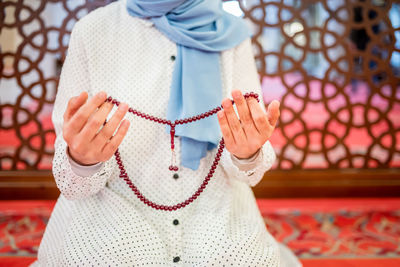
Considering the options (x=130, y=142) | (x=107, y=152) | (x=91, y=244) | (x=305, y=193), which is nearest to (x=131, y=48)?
(x=130, y=142)

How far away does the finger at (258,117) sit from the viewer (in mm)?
849

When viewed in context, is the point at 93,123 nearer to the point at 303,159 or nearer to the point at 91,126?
the point at 91,126

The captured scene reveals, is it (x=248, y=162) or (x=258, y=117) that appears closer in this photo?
(x=258, y=117)

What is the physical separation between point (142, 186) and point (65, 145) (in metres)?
0.26

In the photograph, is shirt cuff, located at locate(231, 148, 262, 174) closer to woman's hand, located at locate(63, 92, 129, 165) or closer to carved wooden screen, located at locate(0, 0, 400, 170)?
woman's hand, located at locate(63, 92, 129, 165)

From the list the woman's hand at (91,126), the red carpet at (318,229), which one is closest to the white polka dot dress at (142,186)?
the woman's hand at (91,126)

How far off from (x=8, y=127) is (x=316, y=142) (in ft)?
9.31

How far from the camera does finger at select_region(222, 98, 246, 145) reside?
84 cm

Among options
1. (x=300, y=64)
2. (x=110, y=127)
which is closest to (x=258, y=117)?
(x=110, y=127)

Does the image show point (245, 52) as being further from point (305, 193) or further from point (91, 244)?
point (305, 193)

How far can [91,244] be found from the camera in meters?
0.91

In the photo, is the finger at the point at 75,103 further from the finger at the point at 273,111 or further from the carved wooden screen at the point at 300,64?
the carved wooden screen at the point at 300,64

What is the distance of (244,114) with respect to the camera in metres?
0.86

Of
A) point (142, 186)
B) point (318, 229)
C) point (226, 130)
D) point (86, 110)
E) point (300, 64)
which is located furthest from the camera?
point (300, 64)
